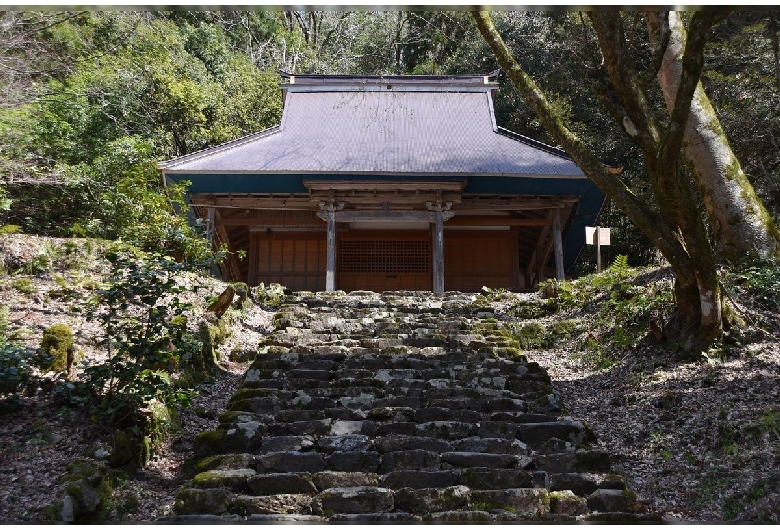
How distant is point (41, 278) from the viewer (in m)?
7.91

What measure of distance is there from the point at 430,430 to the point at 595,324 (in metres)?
3.85

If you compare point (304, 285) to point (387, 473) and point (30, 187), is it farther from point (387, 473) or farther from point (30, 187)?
point (387, 473)

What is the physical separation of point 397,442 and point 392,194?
890cm

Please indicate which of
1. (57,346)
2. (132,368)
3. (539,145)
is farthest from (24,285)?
(539,145)

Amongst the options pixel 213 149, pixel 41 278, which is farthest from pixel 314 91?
pixel 41 278

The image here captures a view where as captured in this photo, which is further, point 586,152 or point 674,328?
point 674,328

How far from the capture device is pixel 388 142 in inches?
584

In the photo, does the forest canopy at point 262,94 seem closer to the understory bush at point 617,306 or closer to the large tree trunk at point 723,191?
the large tree trunk at point 723,191

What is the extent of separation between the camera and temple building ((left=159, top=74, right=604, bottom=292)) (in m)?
12.8

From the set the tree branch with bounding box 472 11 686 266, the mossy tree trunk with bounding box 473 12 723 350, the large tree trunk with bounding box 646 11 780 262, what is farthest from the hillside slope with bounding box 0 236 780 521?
the tree branch with bounding box 472 11 686 266

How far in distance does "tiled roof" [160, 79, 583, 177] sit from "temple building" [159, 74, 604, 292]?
0.04 metres

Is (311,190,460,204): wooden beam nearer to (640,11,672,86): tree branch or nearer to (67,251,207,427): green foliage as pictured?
(640,11,672,86): tree branch

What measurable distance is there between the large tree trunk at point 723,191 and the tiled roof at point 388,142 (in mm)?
4311

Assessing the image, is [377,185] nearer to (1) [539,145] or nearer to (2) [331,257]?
(2) [331,257]
